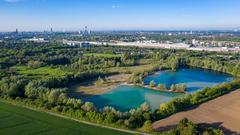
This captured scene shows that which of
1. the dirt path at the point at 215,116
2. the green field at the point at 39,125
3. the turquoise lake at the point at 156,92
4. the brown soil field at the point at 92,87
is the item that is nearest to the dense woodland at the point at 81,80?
the dirt path at the point at 215,116

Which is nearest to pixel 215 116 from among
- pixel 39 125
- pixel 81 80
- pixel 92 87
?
pixel 39 125

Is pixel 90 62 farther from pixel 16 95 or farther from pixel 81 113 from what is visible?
pixel 81 113

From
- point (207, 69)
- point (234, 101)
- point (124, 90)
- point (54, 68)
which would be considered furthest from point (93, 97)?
point (207, 69)

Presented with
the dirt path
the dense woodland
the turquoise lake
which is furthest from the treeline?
the turquoise lake

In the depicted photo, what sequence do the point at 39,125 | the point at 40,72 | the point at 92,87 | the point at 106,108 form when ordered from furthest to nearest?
the point at 40,72, the point at 92,87, the point at 106,108, the point at 39,125

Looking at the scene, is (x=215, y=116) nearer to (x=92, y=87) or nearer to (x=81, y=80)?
(x=92, y=87)

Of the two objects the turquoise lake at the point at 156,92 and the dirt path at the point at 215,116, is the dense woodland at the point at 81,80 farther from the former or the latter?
the turquoise lake at the point at 156,92
